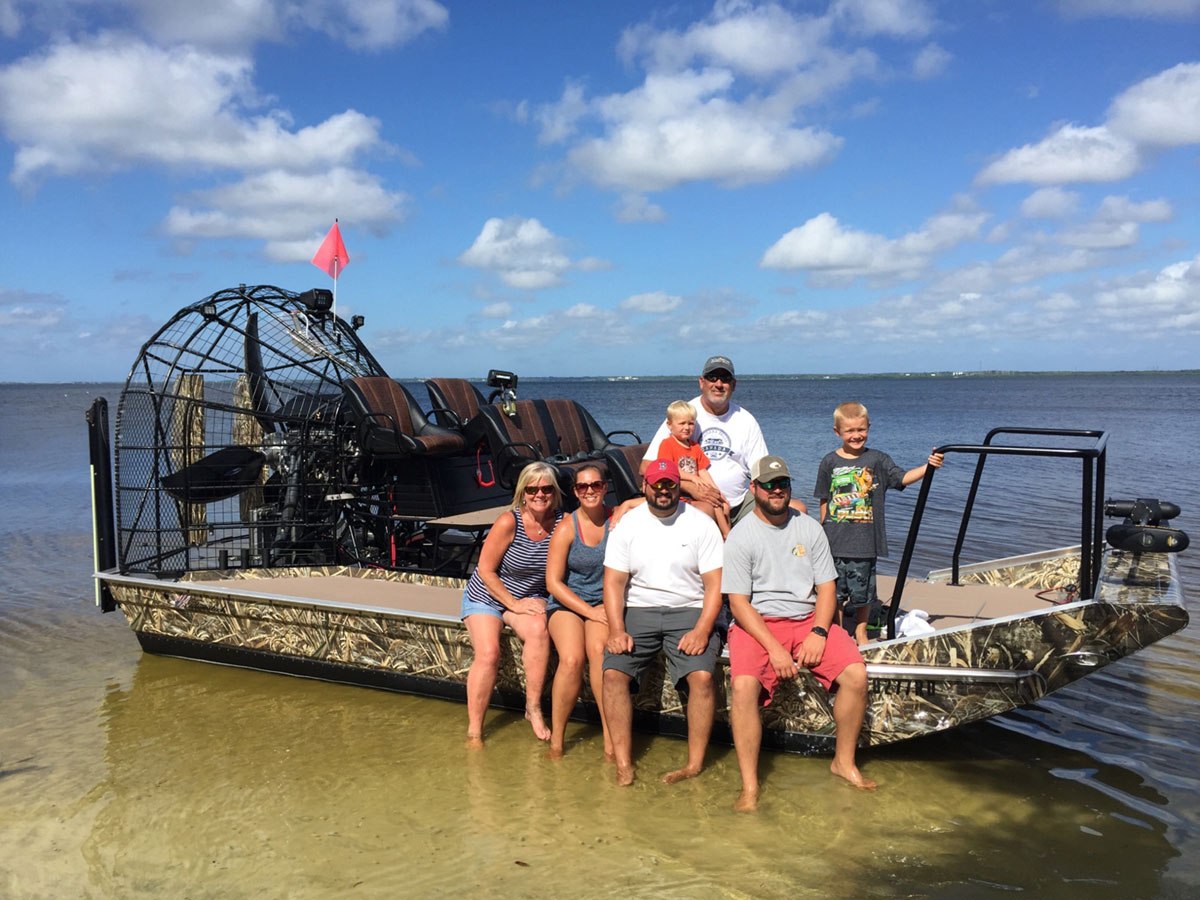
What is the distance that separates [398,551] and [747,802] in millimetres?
4972

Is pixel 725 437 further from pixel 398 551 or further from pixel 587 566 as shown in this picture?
pixel 398 551

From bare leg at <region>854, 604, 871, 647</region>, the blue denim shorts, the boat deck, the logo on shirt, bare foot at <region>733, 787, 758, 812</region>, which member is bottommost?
bare foot at <region>733, 787, 758, 812</region>

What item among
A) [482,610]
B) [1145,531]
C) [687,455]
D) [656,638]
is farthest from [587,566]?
[1145,531]

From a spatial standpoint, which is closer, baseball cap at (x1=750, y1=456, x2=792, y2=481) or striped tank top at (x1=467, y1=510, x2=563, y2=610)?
baseball cap at (x1=750, y1=456, x2=792, y2=481)

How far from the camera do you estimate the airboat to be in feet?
15.0

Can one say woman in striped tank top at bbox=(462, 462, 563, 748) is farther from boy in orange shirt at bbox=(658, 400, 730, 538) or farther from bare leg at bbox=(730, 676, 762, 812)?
bare leg at bbox=(730, 676, 762, 812)

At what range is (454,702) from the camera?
6121mm

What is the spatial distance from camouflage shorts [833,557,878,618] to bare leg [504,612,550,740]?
5.64 feet

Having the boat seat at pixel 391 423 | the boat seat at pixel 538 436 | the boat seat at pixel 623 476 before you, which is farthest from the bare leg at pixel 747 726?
the boat seat at pixel 391 423

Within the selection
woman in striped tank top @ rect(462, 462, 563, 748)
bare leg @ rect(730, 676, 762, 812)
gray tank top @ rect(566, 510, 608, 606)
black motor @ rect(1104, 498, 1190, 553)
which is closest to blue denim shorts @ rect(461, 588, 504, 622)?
woman in striped tank top @ rect(462, 462, 563, 748)

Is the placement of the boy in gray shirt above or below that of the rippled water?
above

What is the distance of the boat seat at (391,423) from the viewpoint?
25.5ft

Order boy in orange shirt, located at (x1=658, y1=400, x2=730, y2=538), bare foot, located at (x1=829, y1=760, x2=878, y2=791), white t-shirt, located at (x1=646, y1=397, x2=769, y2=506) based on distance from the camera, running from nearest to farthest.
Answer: bare foot, located at (x1=829, y1=760, x2=878, y2=791)
boy in orange shirt, located at (x1=658, y1=400, x2=730, y2=538)
white t-shirt, located at (x1=646, y1=397, x2=769, y2=506)

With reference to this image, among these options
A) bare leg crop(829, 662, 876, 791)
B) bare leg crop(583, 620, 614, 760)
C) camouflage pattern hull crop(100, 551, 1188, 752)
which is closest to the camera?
camouflage pattern hull crop(100, 551, 1188, 752)
